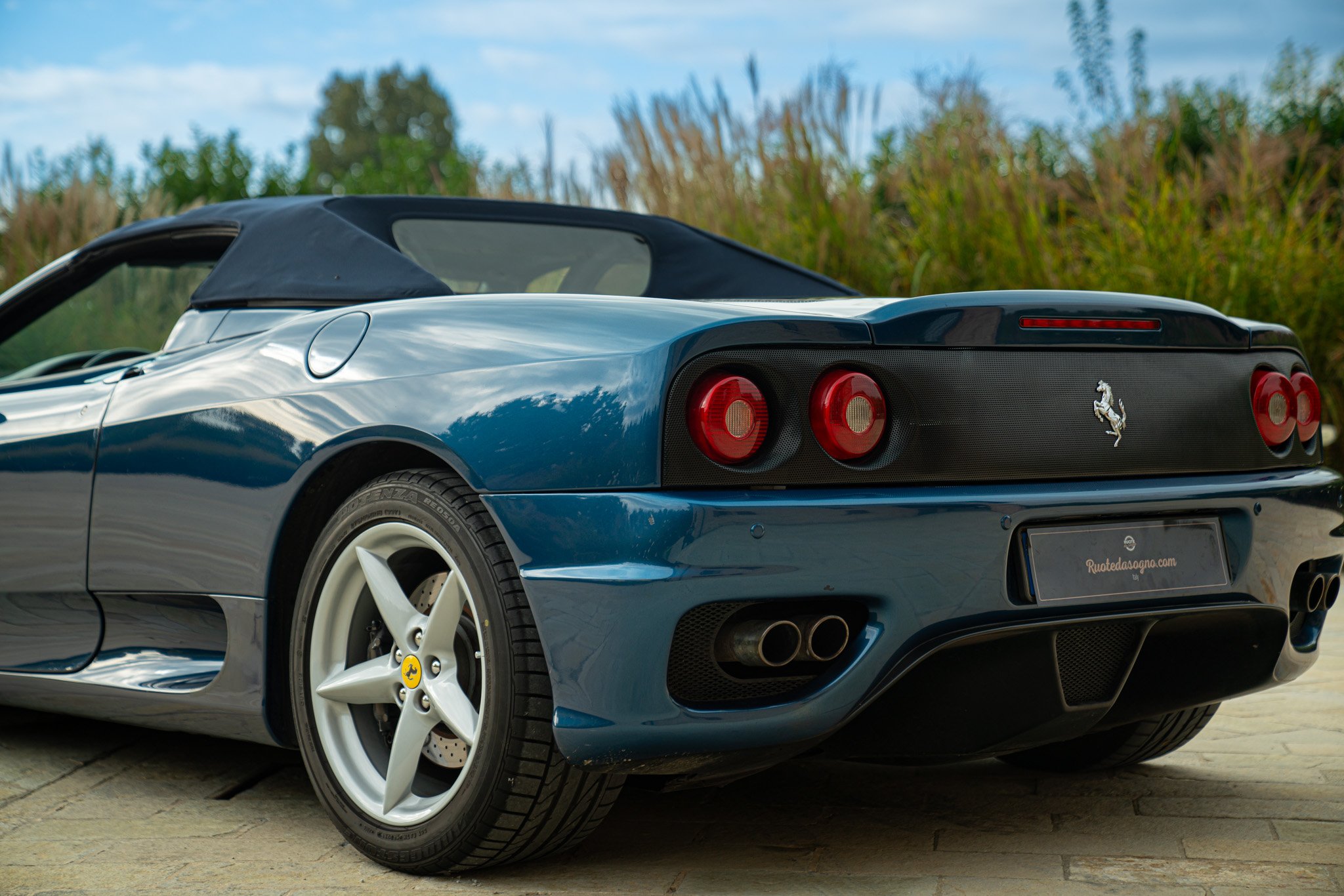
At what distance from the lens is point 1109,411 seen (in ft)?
8.05

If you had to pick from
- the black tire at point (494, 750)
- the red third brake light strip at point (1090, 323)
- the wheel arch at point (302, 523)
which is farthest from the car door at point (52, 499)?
the red third brake light strip at point (1090, 323)

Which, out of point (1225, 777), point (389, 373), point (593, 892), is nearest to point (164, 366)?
point (389, 373)

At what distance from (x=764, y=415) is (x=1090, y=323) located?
690mm

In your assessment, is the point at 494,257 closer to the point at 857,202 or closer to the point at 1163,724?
the point at 1163,724

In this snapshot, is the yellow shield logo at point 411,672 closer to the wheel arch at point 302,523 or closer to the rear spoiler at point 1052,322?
the wheel arch at point 302,523

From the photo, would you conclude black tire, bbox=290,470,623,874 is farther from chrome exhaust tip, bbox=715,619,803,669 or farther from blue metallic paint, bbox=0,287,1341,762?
chrome exhaust tip, bbox=715,619,803,669

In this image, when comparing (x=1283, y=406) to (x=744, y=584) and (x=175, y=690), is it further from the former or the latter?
(x=175, y=690)

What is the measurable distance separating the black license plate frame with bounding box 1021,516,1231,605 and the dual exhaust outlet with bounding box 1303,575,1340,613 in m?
0.34

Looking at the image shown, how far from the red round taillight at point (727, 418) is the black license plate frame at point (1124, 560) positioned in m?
0.48

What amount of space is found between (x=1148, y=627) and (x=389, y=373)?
1.39 meters

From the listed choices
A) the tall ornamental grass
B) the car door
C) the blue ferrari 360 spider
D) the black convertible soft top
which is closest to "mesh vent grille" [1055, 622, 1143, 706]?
the blue ferrari 360 spider

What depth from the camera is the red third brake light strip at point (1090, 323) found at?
2422 mm

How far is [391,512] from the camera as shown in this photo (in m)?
2.44

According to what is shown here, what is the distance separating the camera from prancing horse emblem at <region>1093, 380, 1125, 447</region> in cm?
245
